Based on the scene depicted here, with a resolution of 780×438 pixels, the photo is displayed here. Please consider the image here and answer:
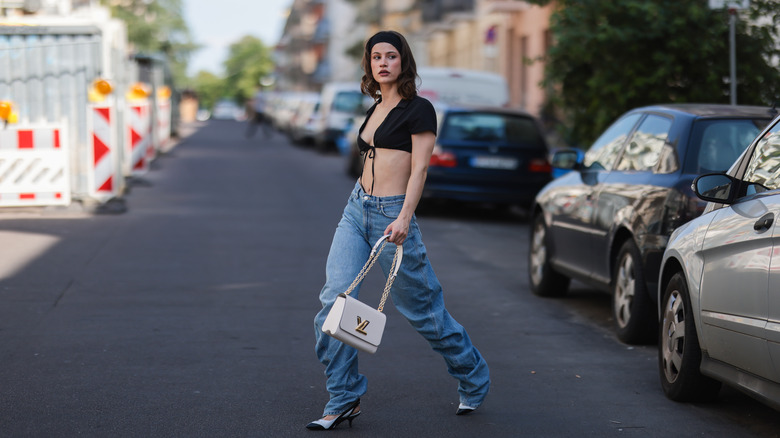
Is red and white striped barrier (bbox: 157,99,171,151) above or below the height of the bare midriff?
below

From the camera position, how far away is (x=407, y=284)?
543 cm

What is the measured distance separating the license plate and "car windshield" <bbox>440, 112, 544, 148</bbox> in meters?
0.23

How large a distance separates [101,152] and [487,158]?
5.12 metres

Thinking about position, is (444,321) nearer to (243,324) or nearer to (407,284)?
(407,284)

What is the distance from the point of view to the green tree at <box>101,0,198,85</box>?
87.9m

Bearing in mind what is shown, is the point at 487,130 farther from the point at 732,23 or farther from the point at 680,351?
the point at 680,351

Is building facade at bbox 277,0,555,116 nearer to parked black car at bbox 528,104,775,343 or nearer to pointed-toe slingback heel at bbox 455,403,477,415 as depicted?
parked black car at bbox 528,104,775,343

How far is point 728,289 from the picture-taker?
17.8ft

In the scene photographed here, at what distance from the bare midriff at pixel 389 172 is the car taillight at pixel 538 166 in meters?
11.6

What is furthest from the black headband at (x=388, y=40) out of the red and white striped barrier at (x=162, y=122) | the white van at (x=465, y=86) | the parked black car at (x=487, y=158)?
the red and white striped barrier at (x=162, y=122)

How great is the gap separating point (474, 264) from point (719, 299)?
6.38 metres

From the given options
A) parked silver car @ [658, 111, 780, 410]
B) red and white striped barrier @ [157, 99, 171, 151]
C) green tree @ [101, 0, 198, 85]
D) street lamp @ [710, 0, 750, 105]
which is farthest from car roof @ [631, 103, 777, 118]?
green tree @ [101, 0, 198, 85]

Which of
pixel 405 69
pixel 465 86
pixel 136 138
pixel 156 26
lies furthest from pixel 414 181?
pixel 156 26

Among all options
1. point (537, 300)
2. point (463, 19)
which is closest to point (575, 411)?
point (537, 300)
